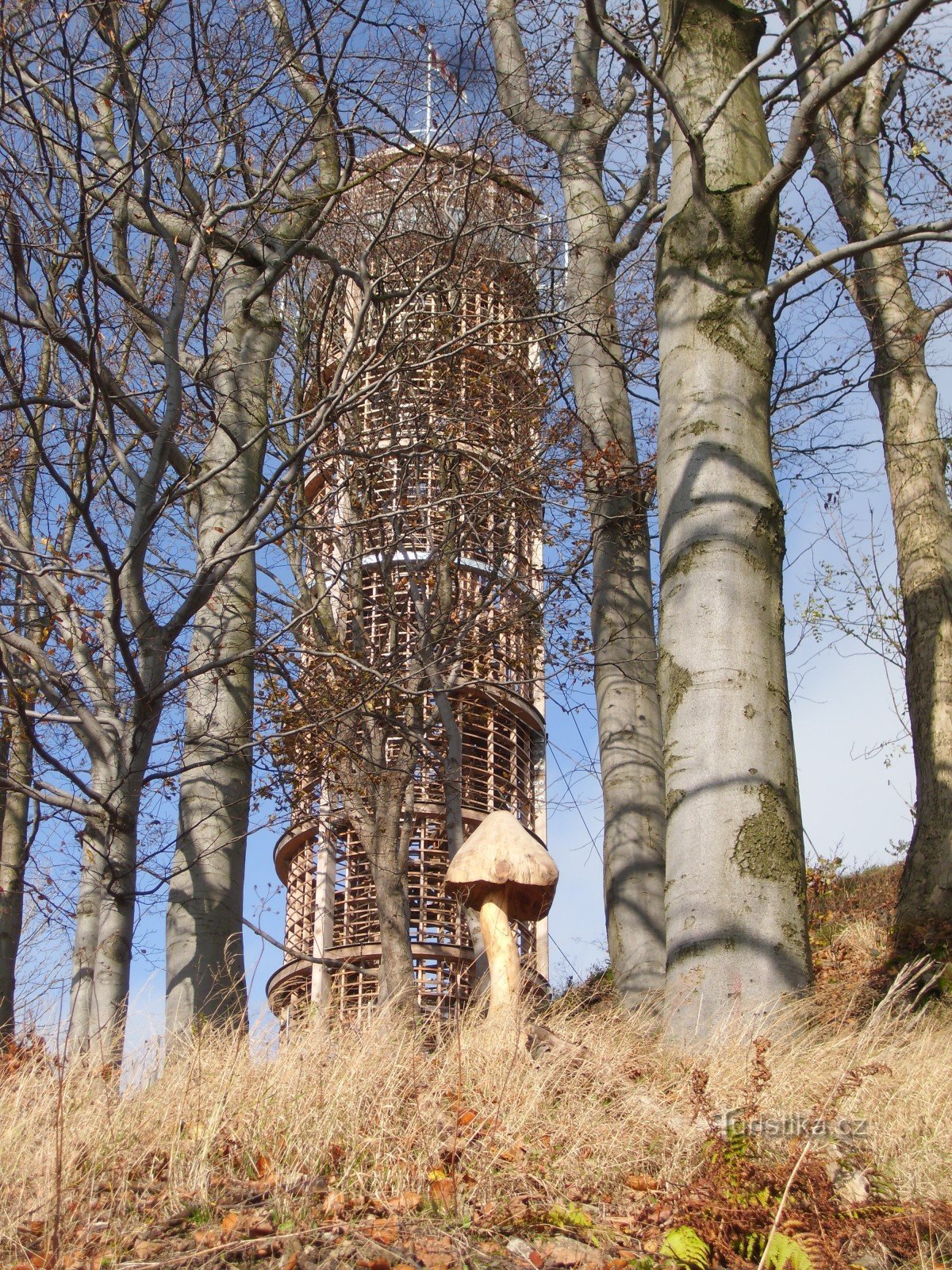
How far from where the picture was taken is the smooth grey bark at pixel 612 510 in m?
8.41

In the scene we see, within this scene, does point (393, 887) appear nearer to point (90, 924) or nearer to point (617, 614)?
point (90, 924)

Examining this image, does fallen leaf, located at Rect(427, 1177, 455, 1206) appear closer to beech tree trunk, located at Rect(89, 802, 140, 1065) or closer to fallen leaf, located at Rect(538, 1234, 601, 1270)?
fallen leaf, located at Rect(538, 1234, 601, 1270)

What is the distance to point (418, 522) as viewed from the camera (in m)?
13.0

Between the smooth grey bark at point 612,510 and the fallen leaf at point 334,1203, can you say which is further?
the smooth grey bark at point 612,510

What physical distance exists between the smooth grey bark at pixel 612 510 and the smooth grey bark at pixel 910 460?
1892 mm

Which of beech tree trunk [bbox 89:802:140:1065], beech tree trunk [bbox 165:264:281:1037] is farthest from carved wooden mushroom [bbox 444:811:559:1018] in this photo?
beech tree trunk [bbox 89:802:140:1065]

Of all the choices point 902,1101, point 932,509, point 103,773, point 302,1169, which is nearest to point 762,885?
point 902,1101

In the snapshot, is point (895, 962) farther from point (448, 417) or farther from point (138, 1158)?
point (138, 1158)

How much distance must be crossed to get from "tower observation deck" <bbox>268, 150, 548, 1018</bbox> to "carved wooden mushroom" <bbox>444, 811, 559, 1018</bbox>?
0.74 meters

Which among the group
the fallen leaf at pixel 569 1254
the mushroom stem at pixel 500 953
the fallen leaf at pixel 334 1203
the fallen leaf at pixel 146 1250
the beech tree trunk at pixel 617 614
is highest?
the beech tree trunk at pixel 617 614

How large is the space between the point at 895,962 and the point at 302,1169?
20.3ft

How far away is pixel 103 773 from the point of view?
5.78 meters

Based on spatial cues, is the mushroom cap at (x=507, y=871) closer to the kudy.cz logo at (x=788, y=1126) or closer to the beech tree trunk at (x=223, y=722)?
the beech tree trunk at (x=223, y=722)

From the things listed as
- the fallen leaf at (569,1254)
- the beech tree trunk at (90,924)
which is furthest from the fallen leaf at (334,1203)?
the beech tree trunk at (90,924)
